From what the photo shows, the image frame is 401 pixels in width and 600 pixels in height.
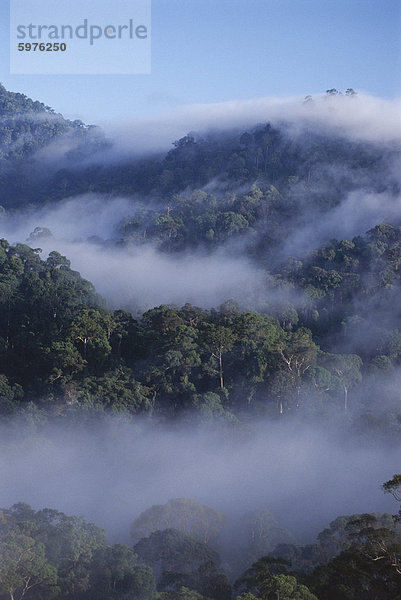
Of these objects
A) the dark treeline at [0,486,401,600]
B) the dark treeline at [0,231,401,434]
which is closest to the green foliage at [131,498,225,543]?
the dark treeline at [0,486,401,600]

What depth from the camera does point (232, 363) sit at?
118 ft

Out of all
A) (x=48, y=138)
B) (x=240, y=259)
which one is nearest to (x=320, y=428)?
(x=240, y=259)

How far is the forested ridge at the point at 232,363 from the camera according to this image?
1897 cm

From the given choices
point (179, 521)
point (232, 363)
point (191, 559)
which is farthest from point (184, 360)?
point (191, 559)

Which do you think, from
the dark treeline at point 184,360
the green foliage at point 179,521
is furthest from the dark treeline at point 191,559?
the dark treeline at point 184,360

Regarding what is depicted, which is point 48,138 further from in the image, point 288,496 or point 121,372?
point 288,496

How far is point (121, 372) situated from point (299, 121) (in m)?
66.4

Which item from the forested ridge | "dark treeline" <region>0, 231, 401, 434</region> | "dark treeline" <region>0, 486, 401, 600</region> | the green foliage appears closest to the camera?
"dark treeline" <region>0, 486, 401, 600</region>

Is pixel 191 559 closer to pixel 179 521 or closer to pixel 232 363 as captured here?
pixel 179 521

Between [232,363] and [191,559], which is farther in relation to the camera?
[232,363]

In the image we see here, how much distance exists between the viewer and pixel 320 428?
31844 millimetres

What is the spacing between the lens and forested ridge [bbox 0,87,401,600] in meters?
19.0

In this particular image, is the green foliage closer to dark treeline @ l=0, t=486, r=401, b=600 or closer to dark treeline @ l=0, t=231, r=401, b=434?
dark treeline @ l=0, t=486, r=401, b=600

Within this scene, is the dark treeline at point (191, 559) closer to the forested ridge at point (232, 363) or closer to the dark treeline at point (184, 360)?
the forested ridge at point (232, 363)
